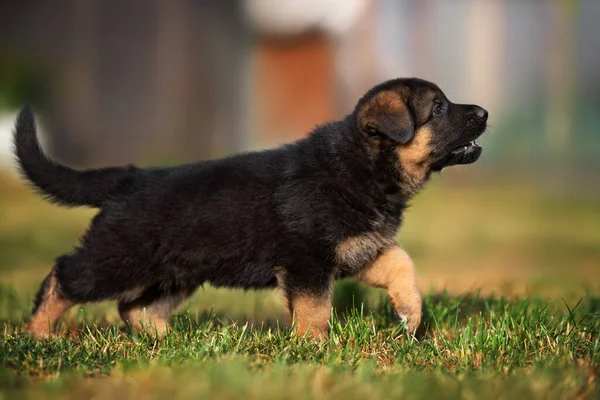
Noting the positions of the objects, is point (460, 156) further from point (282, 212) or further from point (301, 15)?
point (301, 15)

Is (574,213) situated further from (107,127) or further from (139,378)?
(139,378)

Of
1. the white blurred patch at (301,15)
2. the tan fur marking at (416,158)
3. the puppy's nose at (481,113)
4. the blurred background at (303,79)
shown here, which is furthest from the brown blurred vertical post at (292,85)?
the tan fur marking at (416,158)

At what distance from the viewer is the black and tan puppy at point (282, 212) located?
4125mm

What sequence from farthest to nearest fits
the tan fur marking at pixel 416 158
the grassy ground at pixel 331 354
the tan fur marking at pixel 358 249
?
the tan fur marking at pixel 416 158 < the tan fur marking at pixel 358 249 < the grassy ground at pixel 331 354

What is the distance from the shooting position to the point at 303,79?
47.2 feet

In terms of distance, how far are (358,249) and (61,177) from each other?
167cm

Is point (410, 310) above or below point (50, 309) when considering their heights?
below

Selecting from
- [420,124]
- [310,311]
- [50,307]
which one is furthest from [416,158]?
[50,307]

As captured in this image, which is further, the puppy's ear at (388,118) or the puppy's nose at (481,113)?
the puppy's nose at (481,113)

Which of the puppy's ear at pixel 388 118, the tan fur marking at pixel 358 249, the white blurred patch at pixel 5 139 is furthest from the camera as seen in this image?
the white blurred patch at pixel 5 139

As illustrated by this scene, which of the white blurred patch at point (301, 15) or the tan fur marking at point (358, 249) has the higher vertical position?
the white blurred patch at point (301, 15)

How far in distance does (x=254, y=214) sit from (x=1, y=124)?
8589 mm

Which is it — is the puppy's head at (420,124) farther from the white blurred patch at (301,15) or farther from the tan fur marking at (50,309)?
the white blurred patch at (301,15)

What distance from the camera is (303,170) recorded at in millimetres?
4293
